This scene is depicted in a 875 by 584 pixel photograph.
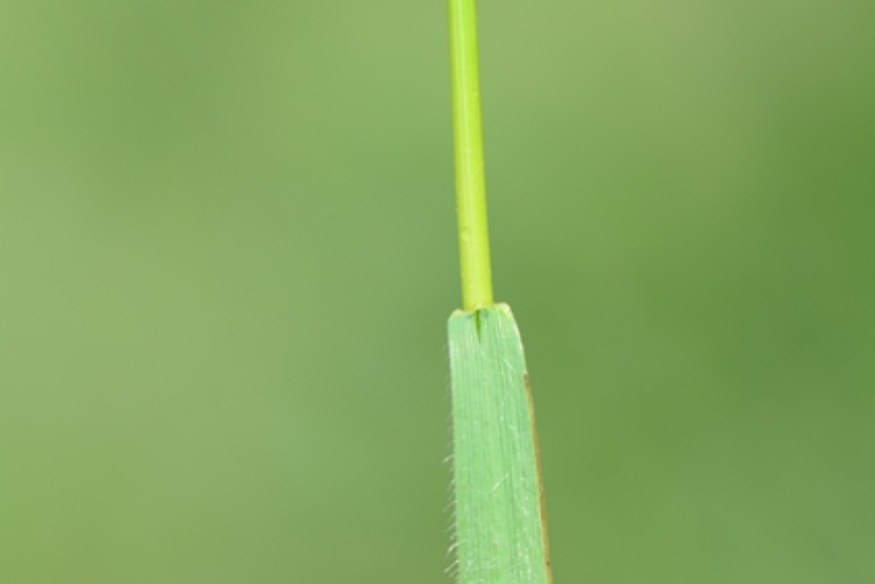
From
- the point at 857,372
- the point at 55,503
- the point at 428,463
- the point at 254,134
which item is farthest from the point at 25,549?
the point at 857,372

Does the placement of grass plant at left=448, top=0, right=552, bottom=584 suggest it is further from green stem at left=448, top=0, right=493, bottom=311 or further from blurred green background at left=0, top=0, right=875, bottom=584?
blurred green background at left=0, top=0, right=875, bottom=584

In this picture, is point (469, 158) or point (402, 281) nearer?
point (469, 158)

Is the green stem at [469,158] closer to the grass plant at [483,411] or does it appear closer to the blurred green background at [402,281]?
the grass plant at [483,411]

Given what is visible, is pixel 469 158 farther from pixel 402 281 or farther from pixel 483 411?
pixel 402 281

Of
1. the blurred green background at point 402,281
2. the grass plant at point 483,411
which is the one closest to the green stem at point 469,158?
the grass plant at point 483,411

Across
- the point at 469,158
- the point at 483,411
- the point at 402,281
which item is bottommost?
the point at 483,411

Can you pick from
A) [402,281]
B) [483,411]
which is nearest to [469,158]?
[483,411]

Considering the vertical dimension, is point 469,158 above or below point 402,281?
below
